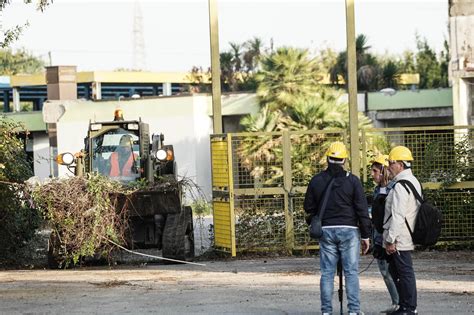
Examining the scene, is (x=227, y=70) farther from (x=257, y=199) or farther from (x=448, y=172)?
(x=448, y=172)

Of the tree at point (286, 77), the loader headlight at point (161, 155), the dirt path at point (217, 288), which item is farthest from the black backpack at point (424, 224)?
the tree at point (286, 77)

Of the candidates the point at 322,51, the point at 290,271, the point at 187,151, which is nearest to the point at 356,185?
the point at 290,271

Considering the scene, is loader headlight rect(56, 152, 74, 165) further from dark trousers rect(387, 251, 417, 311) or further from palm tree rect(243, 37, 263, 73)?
palm tree rect(243, 37, 263, 73)

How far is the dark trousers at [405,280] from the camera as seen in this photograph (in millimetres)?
11414

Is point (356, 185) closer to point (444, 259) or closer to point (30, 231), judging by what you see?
point (444, 259)

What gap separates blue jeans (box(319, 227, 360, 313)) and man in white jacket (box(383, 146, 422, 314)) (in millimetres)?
377

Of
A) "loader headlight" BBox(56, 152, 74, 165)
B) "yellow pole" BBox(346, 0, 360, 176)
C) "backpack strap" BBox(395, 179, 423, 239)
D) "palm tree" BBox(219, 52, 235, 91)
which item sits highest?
"palm tree" BBox(219, 52, 235, 91)

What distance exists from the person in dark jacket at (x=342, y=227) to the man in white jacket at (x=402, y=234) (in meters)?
0.26

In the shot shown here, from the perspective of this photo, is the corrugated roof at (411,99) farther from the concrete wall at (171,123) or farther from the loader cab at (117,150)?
the loader cab at (117,150)

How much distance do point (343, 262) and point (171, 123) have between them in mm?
33433

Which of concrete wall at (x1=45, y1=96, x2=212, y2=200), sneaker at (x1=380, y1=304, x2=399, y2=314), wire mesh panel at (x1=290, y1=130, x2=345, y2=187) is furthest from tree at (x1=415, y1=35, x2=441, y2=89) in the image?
sneaker at (x1=380, y1=304, x2=399, y2=314)

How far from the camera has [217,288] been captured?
49.6 ft

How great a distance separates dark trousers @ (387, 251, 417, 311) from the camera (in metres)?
11.4

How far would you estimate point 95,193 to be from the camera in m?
18.0
